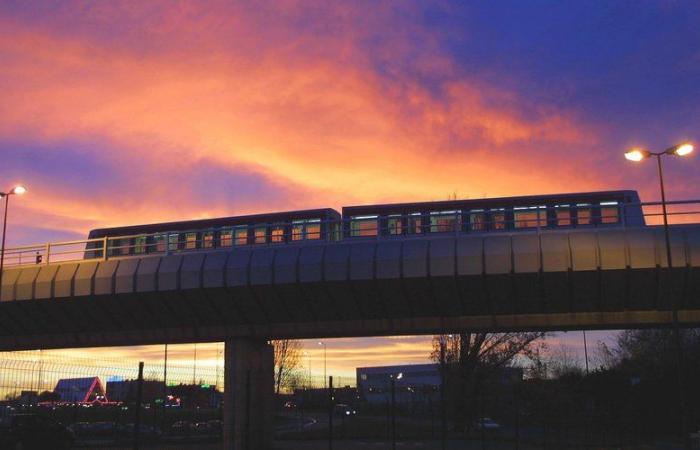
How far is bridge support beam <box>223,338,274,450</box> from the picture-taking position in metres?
33.7

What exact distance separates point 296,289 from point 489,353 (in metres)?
28.8

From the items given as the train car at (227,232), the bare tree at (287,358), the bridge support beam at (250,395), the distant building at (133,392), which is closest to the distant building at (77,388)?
the distant building at (133,392)

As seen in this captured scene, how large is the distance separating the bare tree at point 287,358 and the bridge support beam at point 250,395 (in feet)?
221

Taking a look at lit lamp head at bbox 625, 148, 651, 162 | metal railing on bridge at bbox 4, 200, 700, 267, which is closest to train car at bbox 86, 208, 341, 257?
metal railing on bridge at bbox 4, 200, 700, 267

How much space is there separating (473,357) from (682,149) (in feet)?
117

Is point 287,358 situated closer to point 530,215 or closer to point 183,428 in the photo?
point 530,215

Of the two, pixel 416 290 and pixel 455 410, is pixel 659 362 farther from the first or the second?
pixel 416 290

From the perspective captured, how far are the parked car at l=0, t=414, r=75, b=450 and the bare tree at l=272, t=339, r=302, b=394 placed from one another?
69362 millimetres

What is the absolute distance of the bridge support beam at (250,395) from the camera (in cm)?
3372

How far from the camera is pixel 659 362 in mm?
63625

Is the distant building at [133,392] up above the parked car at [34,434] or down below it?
above

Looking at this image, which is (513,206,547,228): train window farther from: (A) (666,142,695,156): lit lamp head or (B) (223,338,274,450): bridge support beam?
(B) (223,338,274,450): bridge support beam

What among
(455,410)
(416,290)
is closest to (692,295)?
(416,290)

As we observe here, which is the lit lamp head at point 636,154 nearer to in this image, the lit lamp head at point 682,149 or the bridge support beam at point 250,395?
the lit lamp head at point 682,149
